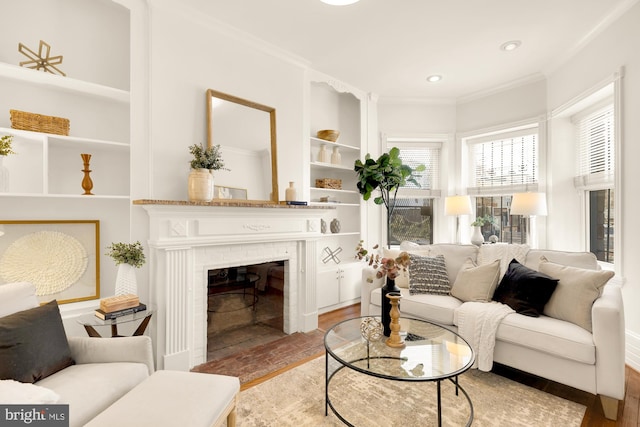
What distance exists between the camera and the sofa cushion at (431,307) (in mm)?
2599

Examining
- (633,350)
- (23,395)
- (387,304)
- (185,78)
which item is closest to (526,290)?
(633,350)

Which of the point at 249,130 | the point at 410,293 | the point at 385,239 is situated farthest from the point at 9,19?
the point at 385,239

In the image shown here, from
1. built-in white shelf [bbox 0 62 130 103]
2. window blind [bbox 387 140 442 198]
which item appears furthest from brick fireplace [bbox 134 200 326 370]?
window blind [bbox 387 140 442 198]

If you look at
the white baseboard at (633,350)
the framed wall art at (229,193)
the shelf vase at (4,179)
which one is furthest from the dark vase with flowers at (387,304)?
the shelf vase at (4,179)

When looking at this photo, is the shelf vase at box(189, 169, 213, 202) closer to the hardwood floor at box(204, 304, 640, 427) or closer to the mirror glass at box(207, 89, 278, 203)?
the mirror glass at box(207, 89, 278, 203)

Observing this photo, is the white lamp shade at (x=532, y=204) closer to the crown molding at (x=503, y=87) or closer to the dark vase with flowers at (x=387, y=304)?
the crown molding at (x=503, y=87)

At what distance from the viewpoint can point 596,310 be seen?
194 centimetres

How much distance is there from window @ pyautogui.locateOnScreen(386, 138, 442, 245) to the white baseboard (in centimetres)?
238

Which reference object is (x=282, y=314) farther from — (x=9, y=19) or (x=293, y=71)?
(x=9, y=19)

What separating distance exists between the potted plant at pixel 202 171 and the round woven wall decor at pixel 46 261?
0.93m

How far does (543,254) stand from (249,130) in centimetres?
290

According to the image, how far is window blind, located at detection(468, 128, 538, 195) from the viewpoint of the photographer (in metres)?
4.01

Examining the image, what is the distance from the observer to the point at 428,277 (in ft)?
9.70

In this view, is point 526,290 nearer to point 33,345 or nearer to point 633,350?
point 633,350
